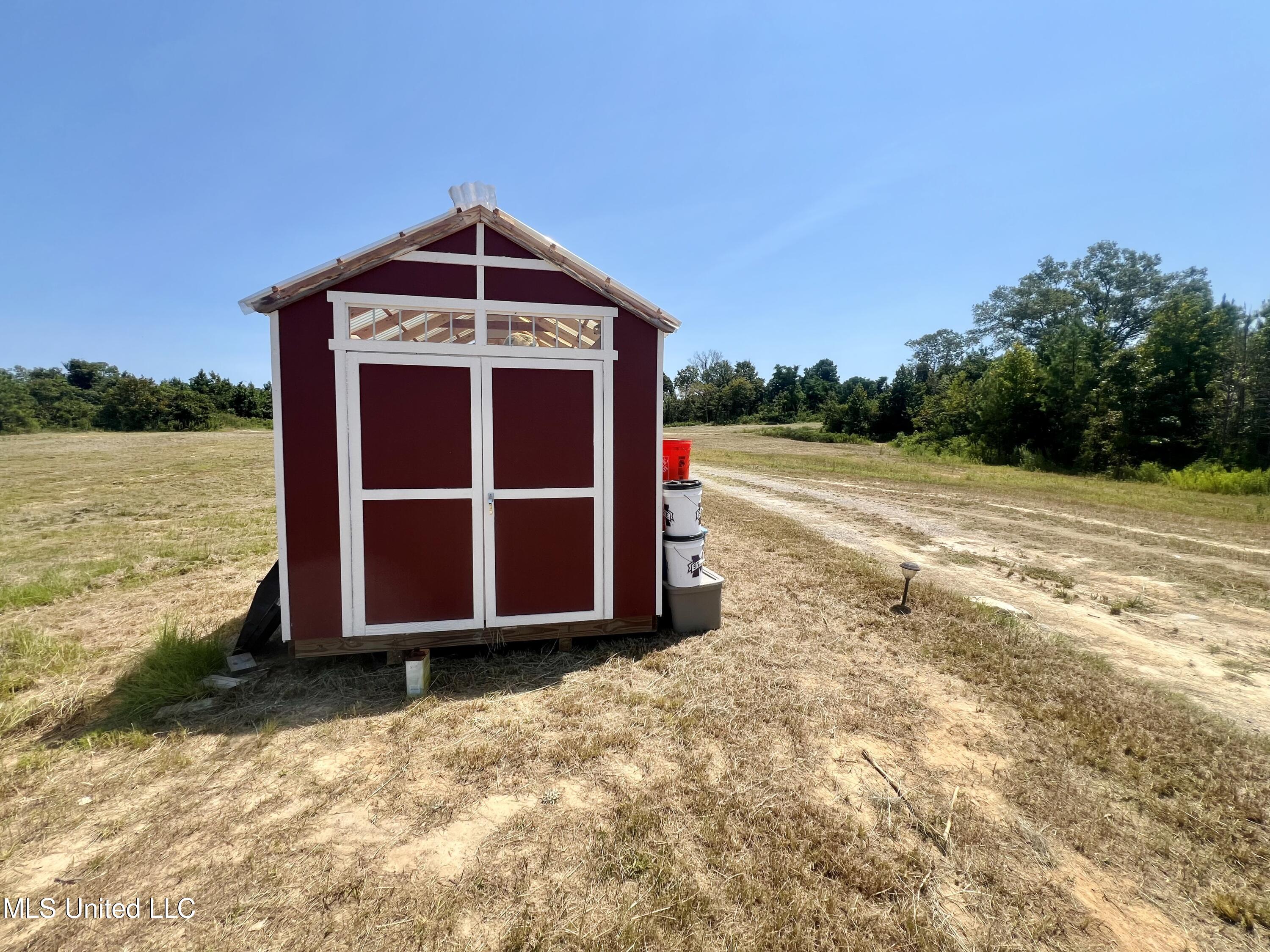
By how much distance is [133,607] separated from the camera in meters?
6.20

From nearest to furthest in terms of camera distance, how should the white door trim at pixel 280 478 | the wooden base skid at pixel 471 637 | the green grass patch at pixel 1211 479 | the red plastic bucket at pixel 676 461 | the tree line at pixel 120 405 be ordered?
the white door trim at pixel 280 478 < the wooden base skid at pixel 471 637 < the red plastic bucket at pixel 676 461 < the green grass patch at pixel 1211 479 < the tree line at pixel 120 405

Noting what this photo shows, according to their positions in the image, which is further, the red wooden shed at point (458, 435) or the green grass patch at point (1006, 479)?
the green grass patch at point (1006, 479)

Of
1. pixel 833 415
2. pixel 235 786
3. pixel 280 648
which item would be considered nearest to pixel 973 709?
pixel 235 786

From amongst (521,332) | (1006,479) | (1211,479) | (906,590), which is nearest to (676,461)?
(521,332)

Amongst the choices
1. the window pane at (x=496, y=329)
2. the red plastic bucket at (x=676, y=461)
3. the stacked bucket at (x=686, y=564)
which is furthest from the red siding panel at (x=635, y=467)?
the window pane at (x=496, y=329)

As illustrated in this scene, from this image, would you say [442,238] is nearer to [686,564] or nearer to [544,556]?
[544,556]

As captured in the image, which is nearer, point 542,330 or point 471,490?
point 471,490

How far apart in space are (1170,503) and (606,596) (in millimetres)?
16736

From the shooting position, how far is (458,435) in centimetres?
470

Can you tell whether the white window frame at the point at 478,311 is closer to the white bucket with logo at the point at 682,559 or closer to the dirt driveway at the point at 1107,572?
the white bucket with logo at the point at 682,559

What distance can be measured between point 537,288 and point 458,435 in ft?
4.92

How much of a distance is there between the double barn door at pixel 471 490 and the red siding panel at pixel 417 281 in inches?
21.8

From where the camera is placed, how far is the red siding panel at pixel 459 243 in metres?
4.61
